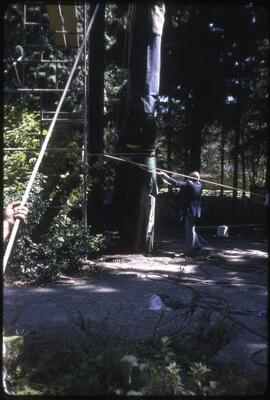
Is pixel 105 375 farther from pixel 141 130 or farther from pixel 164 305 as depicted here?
pixel 141 130

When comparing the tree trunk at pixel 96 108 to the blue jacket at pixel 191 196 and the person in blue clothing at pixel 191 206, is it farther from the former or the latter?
the blue jacket at pixel 191 196

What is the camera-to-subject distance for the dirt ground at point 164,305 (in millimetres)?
4402

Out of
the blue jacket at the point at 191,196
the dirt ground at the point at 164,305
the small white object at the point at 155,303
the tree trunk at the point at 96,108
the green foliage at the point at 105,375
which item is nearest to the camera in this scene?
the green foliage at the point at 105,375

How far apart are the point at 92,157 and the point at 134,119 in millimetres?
1439

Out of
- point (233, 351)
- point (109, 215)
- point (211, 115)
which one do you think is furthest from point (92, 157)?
point (211, 115)

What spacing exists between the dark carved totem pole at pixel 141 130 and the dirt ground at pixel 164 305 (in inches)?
26.6

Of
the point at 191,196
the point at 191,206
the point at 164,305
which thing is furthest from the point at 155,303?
the point at 191,196

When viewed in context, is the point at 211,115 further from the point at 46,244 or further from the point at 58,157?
the point at 46,244

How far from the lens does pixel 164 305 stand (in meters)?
6.39

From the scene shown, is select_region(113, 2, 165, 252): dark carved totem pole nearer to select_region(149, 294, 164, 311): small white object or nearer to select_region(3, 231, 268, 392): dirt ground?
select_region(3, 231, 268, 392): dirt ground

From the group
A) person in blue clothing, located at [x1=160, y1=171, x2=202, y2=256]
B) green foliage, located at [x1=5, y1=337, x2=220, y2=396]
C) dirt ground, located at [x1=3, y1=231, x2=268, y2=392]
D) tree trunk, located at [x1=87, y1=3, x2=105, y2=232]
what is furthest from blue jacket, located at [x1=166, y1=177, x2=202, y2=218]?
green foliage, located at [x1=5, y1=337, x2=220, y2=396]

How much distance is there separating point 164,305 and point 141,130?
5889mm

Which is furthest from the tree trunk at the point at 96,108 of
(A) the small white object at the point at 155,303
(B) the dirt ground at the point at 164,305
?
(A) the small white object at the point at 155,303

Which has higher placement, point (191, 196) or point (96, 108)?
point (96, 108)
